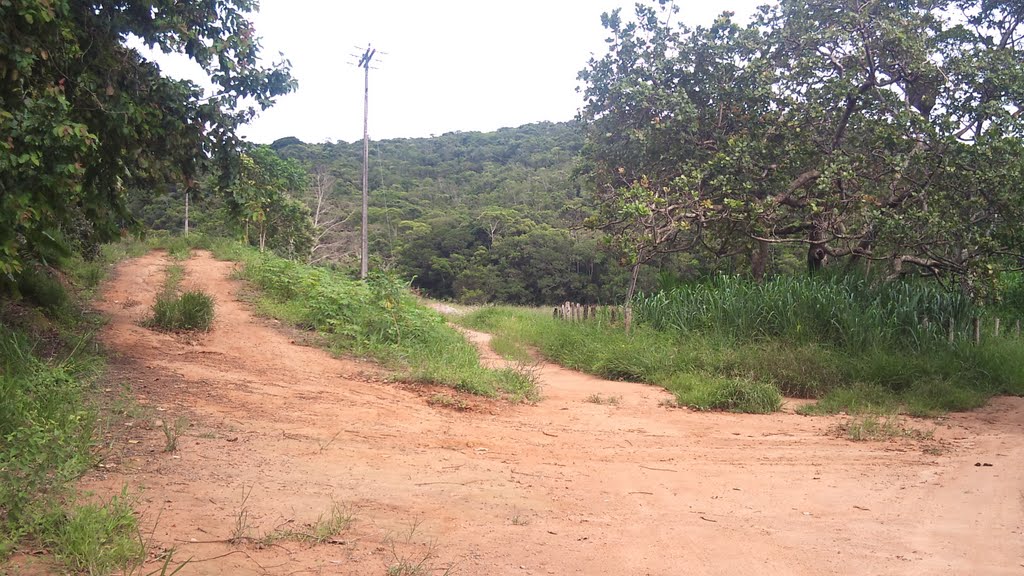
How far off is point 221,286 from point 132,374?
23.6 feet

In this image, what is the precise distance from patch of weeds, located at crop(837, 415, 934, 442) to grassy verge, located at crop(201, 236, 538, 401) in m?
3.04

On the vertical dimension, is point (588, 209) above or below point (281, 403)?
above

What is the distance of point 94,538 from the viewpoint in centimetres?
276

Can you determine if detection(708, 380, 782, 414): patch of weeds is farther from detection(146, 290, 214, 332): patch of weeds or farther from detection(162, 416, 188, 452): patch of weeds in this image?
detection(146, 290, 214, 332): patch of weeds

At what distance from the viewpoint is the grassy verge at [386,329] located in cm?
736

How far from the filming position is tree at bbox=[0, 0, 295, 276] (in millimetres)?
4818

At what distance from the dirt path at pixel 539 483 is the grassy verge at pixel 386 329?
1.77 ft

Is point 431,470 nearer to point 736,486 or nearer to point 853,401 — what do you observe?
point 736,486

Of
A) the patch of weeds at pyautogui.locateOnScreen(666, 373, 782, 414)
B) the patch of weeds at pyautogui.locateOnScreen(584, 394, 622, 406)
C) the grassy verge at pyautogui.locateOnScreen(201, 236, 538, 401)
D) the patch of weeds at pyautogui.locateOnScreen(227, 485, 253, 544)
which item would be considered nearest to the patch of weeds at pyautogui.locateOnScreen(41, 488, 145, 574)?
the patch of weeds at pyautogui.locateOnScreen(227, 485, 253, 544)

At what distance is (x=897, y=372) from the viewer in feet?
26.5

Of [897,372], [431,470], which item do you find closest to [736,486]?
[431,470]

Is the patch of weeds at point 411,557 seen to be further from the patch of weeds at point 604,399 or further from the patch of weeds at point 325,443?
the patch of weeds at point 604,399

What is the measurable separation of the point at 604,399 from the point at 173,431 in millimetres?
4592

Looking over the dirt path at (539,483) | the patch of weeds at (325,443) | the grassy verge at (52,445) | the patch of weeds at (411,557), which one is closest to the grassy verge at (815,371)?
the dirt path at (539,483)
